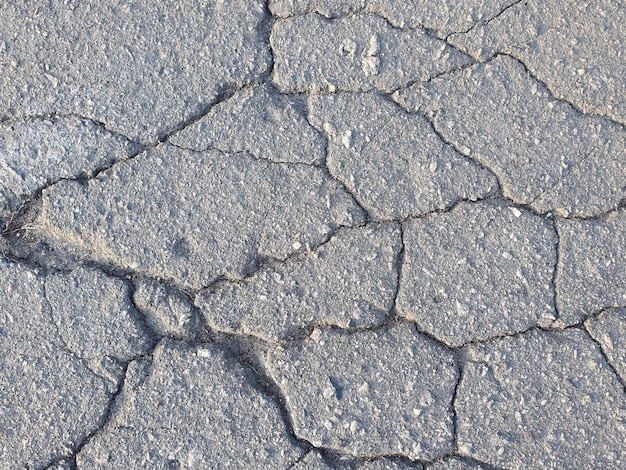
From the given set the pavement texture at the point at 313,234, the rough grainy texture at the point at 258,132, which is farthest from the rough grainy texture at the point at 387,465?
the rough grainy texture at the point at 258,132

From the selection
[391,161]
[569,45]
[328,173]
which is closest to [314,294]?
[328,173]

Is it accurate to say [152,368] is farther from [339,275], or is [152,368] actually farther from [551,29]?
[551,29]

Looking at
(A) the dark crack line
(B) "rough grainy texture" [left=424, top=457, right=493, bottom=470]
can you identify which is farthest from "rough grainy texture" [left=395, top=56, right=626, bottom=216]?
(B) "rough grainy texture" [left=424, top=457, right=493, bottom=470]

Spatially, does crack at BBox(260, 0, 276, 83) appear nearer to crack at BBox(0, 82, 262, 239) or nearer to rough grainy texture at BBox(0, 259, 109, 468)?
crack at BBox(0, 82, 262, 239)

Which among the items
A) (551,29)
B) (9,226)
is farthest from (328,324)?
(551,29)

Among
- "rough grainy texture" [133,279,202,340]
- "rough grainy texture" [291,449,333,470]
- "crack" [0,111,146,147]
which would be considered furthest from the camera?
"crack" [0,111,146,147]

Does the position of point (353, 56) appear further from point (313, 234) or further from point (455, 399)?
point (455, 399)

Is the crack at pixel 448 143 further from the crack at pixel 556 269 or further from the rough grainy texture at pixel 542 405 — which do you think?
the rough grainy texture at pixel 542 405
